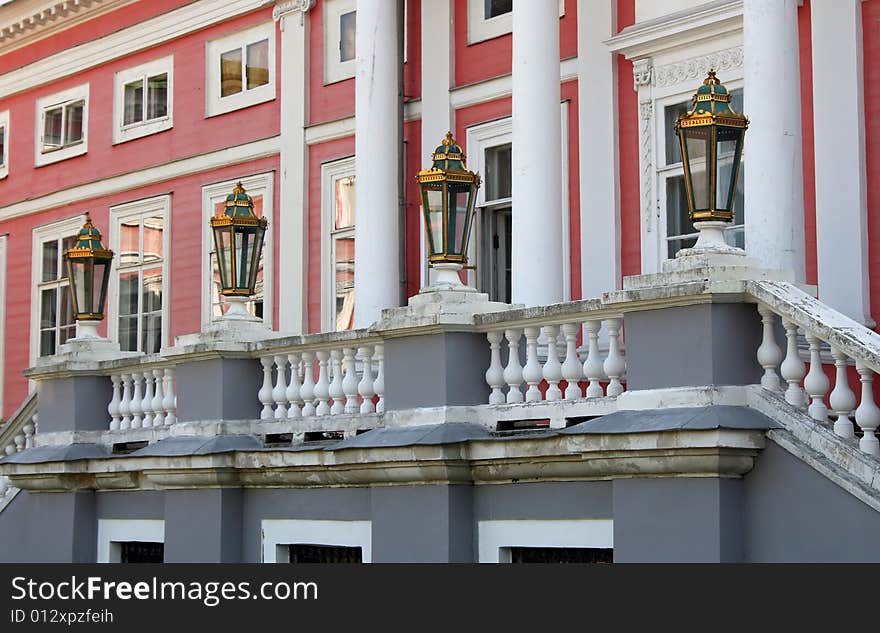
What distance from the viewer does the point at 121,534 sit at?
43.1 feet

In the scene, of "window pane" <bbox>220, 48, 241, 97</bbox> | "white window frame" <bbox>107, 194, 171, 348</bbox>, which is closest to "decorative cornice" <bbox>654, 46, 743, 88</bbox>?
"window pane" <bbox>220, 48, 241, 97</bbox>

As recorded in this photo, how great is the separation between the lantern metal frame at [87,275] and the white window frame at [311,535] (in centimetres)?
289

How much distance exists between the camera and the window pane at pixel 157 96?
18062 mm

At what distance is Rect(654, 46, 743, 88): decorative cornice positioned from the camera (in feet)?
40.6

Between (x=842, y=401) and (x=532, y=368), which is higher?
(x=532, y=368)

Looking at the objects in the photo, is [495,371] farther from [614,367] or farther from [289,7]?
[289,7]

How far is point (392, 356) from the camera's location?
10367 millimetres

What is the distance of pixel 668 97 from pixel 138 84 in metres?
7.50

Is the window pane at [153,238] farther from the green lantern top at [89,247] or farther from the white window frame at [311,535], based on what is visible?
the white window frame at [311,535]

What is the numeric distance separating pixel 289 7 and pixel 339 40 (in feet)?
2.55

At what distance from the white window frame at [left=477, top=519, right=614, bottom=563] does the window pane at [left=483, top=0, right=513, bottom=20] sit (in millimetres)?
5904

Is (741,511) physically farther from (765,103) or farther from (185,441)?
(185,441)

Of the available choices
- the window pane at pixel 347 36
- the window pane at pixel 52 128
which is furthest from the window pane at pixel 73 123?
the window pane at pixel 347 36

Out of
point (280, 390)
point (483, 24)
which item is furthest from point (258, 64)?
point (280, 390)
